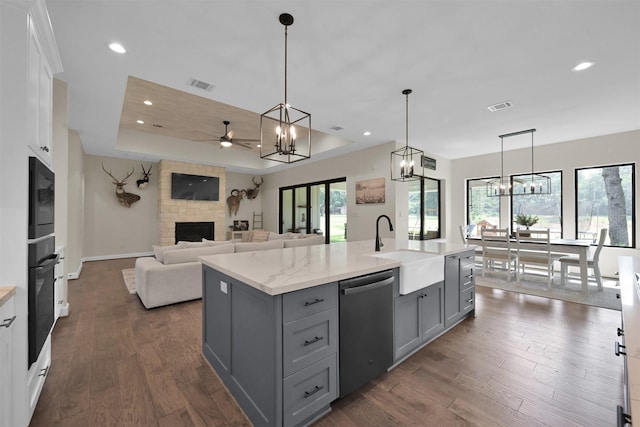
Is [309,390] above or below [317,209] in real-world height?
below

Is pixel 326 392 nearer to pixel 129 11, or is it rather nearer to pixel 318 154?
pixel 129 11

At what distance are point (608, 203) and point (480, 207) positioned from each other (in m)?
2.39

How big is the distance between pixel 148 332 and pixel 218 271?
156 cm

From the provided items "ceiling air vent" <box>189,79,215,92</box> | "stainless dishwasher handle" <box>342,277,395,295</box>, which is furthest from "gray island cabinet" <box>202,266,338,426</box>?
"ceiling air vent" <box>189,79,215,92</box>

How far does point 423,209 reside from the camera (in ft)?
22.2

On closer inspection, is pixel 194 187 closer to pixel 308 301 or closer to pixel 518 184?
pixel 308 301

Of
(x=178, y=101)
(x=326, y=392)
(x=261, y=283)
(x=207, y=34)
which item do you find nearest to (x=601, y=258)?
(x=326, y=392)

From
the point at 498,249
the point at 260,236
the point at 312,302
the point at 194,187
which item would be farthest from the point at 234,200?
the point at 312,302

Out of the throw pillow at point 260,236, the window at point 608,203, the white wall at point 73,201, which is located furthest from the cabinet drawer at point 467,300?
the white wall at point 73,201

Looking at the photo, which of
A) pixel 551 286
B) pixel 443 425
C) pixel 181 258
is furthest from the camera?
pixel 551 286

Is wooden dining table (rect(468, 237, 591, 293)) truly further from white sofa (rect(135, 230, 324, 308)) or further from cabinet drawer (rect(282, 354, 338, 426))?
white sofa (rect(135, 230, 324, 308))

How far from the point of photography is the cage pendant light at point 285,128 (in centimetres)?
216

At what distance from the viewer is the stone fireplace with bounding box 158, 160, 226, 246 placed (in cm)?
742

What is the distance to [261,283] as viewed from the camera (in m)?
1.44
